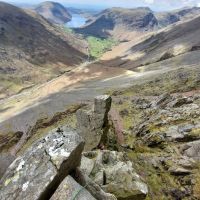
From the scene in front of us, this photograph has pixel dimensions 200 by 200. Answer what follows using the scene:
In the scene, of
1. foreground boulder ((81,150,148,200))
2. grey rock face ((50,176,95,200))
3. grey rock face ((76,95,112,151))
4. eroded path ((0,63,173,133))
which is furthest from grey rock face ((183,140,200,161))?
eroded path ((0,63,173,133))

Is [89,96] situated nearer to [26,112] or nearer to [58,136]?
[26,112]

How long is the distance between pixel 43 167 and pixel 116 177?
382 inches

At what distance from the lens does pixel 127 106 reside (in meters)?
96.7

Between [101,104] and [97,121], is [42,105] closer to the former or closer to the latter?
[97,121]

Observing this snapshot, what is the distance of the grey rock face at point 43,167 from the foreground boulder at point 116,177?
7019mm

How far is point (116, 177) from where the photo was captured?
80.3ft

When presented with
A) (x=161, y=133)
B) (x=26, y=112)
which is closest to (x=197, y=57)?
(x=26, y=112)

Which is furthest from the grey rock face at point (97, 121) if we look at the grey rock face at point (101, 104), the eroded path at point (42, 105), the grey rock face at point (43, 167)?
the eroded path at point (42, 105)

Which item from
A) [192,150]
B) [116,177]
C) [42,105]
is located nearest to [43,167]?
[116,177]

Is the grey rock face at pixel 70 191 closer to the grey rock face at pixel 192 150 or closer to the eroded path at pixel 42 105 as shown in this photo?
the grey rock face at pixel 192 150

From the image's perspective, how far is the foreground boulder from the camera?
22.8 metres

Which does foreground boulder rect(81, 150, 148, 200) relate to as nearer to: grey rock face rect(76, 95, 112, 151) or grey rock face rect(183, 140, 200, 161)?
grey rock face rect(183, 140, 200, 161)

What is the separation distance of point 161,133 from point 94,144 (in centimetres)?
668

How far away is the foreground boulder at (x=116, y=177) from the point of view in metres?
22.8
